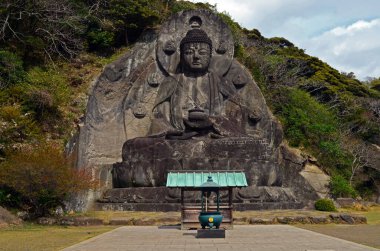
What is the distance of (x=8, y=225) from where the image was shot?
1363cm

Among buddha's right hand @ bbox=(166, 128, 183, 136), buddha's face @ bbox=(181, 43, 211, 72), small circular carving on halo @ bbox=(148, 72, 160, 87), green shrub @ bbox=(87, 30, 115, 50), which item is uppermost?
A: green shrub @ bbox=(87, 30, 115, 50)

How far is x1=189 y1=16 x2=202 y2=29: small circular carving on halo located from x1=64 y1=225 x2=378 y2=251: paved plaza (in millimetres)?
13739

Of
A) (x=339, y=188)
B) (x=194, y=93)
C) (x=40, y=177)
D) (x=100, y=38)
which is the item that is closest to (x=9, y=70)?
(x=100, y=38)

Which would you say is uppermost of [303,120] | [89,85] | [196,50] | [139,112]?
[196,50]

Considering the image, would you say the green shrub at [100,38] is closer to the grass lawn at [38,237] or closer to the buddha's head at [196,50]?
the buddha's head at [196,50]

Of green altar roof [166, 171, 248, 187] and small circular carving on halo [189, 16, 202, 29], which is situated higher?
small circular carving on halo [189, 16, 202, 29]

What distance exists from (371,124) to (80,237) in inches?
960

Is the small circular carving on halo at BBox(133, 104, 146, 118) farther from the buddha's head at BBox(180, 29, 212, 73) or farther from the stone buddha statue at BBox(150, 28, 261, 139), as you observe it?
the buddha's head at BBox(180, 29, 212, 73)

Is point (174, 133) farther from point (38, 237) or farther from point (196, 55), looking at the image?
point (38, 237)

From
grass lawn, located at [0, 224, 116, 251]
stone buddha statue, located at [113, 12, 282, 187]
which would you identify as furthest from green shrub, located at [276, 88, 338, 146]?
grass lawn, located at [0, 224, 116, 251]

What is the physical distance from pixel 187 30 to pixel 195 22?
0.66m

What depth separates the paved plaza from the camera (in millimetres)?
8188

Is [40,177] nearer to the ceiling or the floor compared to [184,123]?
nearer to the floor

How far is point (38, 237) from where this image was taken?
10.9 meters
